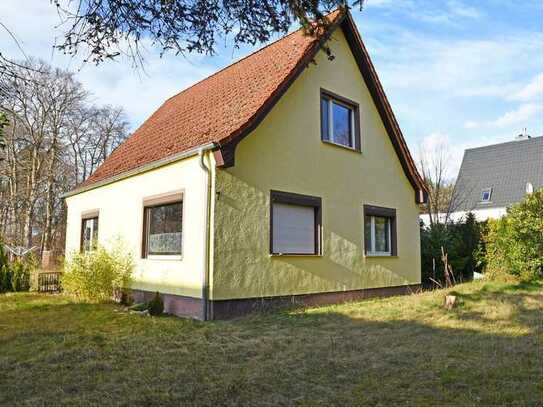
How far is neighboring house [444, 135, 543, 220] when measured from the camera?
29250 millimetres

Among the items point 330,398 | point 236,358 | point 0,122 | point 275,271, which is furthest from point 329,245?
point 0,122

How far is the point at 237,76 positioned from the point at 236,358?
349 inches

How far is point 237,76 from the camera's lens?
12.6 m

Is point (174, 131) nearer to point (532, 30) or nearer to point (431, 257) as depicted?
point (532, 30)

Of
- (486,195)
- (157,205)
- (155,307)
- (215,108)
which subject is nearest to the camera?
(155,307)

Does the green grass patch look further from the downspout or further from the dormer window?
the dormer window

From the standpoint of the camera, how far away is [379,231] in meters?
12.8

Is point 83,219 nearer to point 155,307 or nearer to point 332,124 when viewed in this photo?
point 155,307

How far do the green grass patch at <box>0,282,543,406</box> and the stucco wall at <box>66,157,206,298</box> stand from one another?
40.2 inches

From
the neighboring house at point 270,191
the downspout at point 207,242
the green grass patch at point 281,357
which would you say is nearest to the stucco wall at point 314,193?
the neighboring house at point 270,191

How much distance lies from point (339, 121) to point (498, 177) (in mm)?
23266

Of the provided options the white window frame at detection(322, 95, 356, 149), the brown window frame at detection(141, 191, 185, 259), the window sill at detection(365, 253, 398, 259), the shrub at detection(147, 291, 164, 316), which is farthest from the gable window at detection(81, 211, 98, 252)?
the window sill at detection(365, 253, 398, 259)

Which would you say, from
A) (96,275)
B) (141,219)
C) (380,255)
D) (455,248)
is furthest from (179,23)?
(455,248)

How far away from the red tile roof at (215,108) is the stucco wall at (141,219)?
0.43 m
